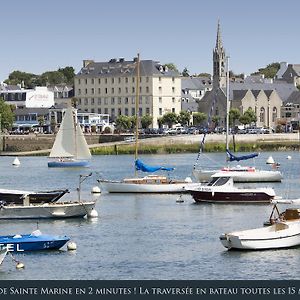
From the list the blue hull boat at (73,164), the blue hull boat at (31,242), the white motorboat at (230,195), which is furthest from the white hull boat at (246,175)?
the blue hull boat at (31,242)

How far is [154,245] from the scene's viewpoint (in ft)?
163

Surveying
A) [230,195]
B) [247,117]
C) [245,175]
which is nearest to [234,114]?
[247,117]

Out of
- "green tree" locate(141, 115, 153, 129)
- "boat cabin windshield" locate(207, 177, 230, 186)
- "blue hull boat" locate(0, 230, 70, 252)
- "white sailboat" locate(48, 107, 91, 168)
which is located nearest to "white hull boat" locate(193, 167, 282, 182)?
"boat cabin windshield" locate(207, 177, 230, 186)

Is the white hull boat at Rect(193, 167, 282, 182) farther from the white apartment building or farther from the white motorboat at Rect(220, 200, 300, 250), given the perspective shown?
the white apartment building

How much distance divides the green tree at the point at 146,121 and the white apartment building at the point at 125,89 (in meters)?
4.17

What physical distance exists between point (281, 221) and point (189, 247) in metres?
4.23

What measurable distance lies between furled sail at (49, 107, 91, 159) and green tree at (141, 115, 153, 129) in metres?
65.7

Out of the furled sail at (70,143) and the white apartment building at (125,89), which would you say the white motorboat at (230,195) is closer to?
the furled sail at (70,143)

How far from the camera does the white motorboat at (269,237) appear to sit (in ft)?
152

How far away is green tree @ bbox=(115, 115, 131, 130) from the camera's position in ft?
576

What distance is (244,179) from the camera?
271ft

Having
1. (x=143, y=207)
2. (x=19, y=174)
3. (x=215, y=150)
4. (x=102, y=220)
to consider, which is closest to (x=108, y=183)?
(x=143, y=207)
